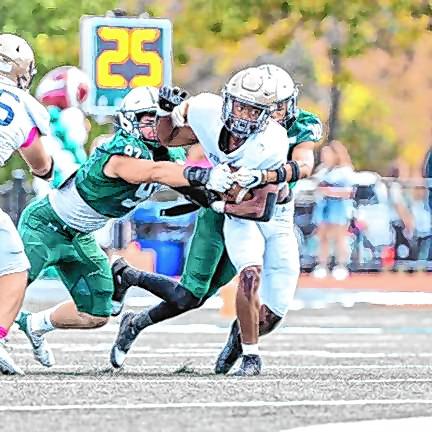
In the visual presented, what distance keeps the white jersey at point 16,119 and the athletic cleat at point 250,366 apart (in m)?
1.54

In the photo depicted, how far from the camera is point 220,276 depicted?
10180 millimetres

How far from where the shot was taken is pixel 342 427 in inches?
272

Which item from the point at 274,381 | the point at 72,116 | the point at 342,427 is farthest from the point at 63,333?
the point at 342,427

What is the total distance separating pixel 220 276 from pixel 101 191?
832mm

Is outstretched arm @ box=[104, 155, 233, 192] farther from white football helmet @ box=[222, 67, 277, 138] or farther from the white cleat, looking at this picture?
the white cleat

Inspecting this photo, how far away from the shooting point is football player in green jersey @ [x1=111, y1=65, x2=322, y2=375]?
9.96 metres

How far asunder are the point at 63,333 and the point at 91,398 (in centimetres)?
624

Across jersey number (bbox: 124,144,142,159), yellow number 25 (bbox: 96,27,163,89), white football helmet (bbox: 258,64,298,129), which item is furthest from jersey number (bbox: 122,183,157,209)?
yellow number 25 (bbox: 96,27,163,89)

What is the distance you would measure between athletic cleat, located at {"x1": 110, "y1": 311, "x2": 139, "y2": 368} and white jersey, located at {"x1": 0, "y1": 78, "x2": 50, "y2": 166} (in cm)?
139

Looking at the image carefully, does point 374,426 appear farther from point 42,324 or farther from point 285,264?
point 42,324

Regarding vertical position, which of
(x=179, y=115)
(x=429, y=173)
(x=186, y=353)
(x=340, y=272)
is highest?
(x=179, y=115)

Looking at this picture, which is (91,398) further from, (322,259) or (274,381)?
(322,259)

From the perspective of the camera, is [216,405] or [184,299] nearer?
[216,405]

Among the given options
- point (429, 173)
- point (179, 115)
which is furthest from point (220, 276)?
point (429, 173)
